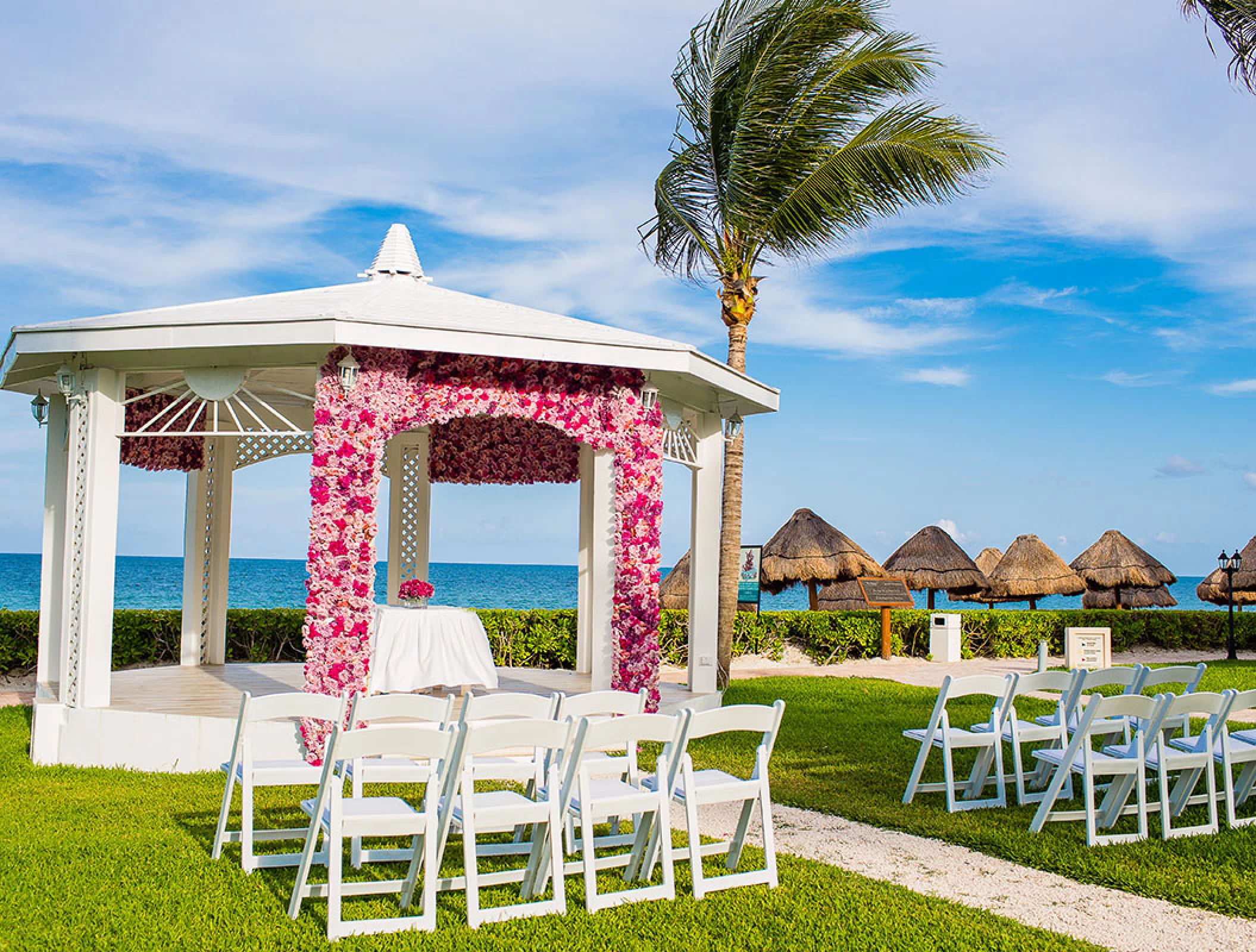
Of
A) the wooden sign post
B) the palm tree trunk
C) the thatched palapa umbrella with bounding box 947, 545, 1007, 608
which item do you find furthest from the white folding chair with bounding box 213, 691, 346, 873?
the thatched palapa umbrella with bounding box 947, 545, 1007, 608

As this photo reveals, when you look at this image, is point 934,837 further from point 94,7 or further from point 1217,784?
point 94,7

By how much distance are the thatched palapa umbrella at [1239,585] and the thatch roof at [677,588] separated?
36.2ft

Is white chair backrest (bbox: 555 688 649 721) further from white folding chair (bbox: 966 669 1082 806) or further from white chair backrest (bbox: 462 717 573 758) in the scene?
white folding chair (bbox: 966 669 1082 806)

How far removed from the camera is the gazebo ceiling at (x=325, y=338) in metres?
7.29

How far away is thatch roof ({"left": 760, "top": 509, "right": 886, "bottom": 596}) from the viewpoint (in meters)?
19.8

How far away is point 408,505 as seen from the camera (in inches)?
478

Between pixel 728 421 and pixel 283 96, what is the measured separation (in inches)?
309

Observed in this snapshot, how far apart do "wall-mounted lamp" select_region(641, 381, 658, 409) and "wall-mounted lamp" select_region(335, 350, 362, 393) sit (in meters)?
2.24

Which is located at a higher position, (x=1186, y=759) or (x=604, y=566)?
(x=604, y=566)

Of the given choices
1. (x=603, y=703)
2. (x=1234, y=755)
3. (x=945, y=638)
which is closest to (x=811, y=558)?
(x=945, y=638)

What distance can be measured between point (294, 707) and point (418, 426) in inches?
136

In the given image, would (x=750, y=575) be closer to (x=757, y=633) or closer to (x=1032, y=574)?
(x=757, y=633)

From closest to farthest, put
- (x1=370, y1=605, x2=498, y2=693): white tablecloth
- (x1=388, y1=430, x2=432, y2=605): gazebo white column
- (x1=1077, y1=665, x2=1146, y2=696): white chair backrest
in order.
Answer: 1. (x1=1077, y1=665, x2=1146, y2=696): white chair backrest
2. (x1=370, y1=605, x2=498, y2=693): white tablecloth
3. (x1=388, y1=430, x2=432, y2=605): gazebo white column

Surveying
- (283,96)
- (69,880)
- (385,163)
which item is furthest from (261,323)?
(385,163)
